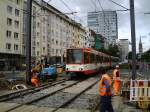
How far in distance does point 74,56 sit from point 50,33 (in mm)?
56913

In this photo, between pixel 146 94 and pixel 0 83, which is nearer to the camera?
pixel 146 94

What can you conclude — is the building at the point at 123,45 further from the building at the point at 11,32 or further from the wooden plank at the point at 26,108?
the wooden plank at the point at 26,108

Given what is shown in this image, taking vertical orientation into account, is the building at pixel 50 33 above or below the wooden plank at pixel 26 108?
above

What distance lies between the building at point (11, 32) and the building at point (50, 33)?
3.06 m

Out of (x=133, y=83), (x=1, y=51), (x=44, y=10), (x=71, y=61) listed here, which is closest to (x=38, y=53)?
(x=44, y=10)

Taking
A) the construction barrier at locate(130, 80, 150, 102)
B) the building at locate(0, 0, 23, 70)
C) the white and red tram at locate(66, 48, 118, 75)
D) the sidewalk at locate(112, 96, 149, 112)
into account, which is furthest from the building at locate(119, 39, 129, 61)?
the construction barrier at locate(130, 80, 150, 102)

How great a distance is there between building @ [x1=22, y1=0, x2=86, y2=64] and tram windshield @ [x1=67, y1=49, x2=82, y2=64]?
113 feet

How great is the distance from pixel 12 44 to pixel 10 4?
27.1 feet

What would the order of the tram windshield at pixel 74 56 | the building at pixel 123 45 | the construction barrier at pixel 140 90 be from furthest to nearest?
the building at pixel 123 45, the tram windshield at pixel 74 56, the construction barrier at pixel 140 90

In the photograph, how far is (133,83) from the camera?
1346 cm

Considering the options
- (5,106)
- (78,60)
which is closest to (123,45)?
(78,60)

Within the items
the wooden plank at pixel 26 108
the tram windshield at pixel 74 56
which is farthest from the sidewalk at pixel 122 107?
the tram windshield at pixel 74 56

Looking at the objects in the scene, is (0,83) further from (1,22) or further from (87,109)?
(1,22)

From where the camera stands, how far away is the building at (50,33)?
75.4 metres
